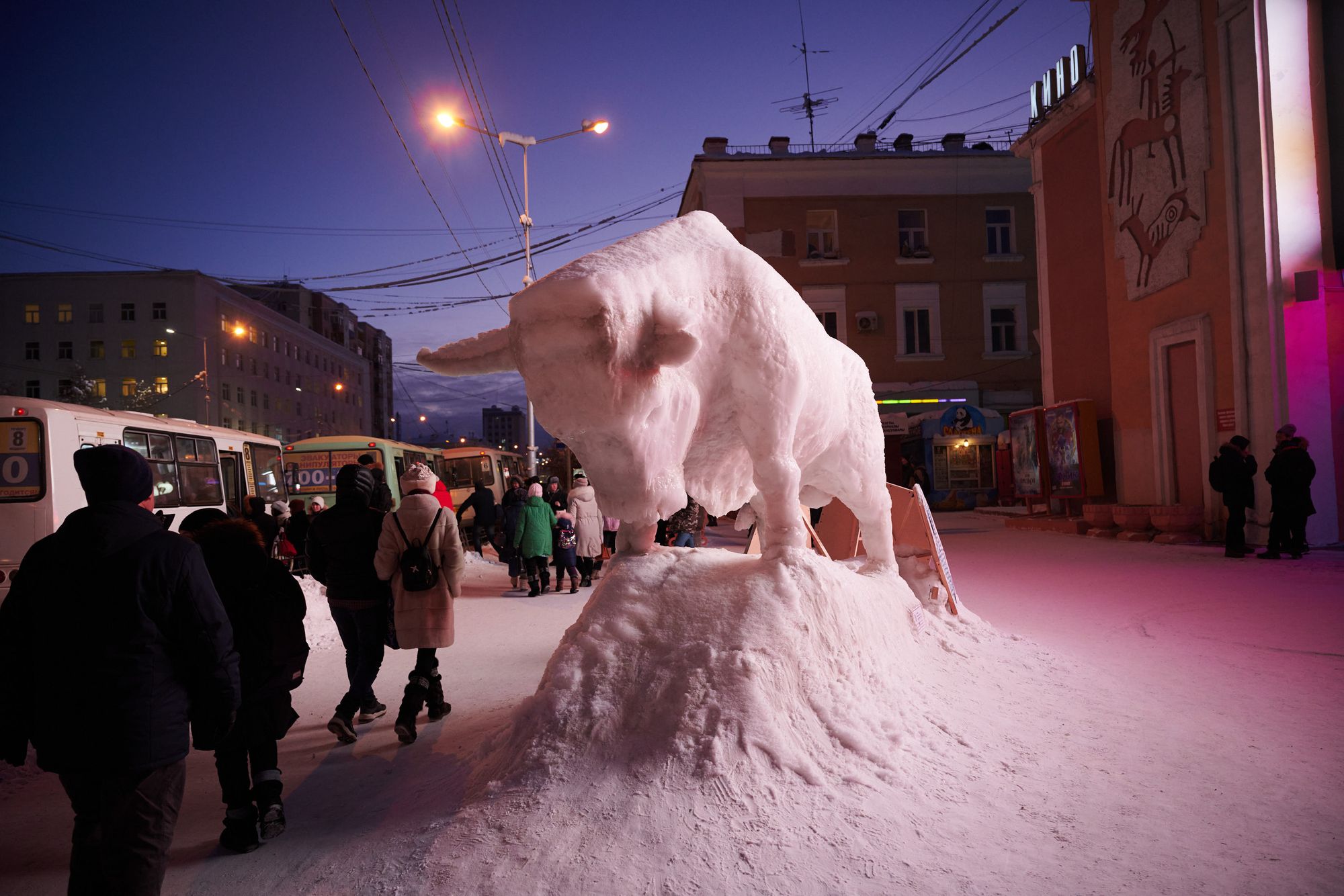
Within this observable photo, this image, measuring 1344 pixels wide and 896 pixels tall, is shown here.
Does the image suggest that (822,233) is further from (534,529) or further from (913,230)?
(534,529)

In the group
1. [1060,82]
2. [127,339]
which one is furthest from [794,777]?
[127,339]

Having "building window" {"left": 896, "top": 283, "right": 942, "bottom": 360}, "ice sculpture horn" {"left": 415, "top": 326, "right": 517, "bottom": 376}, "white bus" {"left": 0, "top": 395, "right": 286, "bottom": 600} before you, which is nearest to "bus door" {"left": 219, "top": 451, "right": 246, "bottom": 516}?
"white bus" {"left": 0, "top": 395, "right": 286, "bottom": 600}

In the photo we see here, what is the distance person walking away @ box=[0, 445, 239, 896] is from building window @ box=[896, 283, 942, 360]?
20.4 m

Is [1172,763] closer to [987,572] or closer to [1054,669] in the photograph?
[1054,669]

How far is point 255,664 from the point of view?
9.57ft

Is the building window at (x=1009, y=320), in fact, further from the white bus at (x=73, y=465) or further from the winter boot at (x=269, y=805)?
the winter boot at (x=269, y=805)

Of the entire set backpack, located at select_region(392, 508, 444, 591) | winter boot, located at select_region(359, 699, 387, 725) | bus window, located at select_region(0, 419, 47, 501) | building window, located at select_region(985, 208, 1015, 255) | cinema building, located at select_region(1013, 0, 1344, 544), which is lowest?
winter boot, located at select_region(359, 699, 387, 725)

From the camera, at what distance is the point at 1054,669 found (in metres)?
4.32

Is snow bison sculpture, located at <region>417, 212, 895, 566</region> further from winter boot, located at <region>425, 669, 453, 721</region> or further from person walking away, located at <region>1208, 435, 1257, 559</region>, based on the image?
person walking away, located at <region>1208, 435, 1257, 559</region>

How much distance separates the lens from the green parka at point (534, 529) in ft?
29.5

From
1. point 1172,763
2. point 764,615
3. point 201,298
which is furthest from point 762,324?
point 201,298

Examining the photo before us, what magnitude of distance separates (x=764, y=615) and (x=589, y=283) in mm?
1505

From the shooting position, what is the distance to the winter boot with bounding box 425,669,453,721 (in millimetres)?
4367

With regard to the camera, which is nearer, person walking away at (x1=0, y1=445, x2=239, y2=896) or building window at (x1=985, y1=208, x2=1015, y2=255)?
person walking away at (x1=0, y1=445, x2=239, y2=896)
